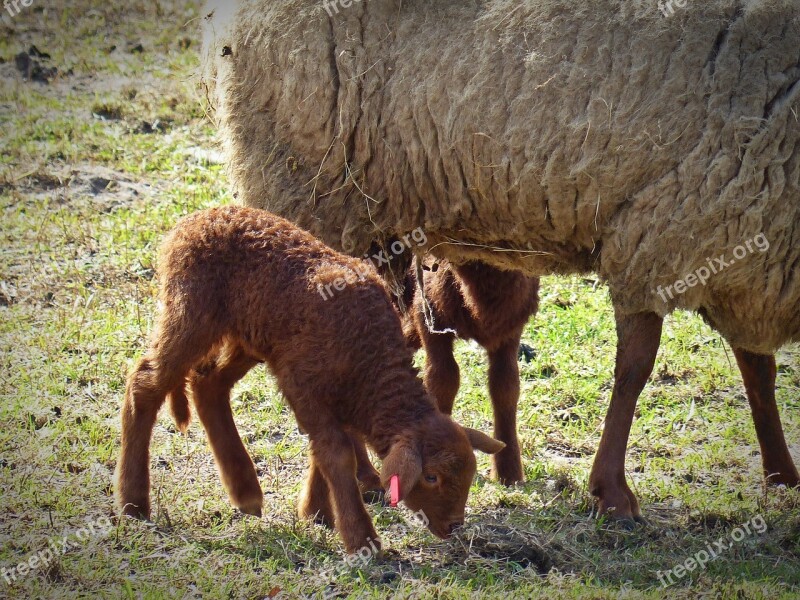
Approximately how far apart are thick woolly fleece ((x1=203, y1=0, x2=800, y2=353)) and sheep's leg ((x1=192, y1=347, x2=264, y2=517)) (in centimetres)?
103

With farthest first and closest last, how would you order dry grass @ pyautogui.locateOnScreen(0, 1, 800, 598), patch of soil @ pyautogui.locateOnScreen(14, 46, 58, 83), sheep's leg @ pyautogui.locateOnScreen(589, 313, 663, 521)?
patch of soil @ pyautogui.locateOnScreen(14, 46, 58, 83), sheep's leg @ pyautogui.locateOnScreen(589, 313, 663, 521), dry grass @ pyautogui.locateOnScreen(0, 1, 800, 598)

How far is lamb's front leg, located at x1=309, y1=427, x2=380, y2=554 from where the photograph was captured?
4836 millimetres

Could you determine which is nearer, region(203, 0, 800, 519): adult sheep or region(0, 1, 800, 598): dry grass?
region(0, 1, 800, 598): dry grass

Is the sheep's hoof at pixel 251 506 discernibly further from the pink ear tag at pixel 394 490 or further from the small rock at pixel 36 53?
the small rock at pixel 36 53

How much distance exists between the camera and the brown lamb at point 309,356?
4855 mm

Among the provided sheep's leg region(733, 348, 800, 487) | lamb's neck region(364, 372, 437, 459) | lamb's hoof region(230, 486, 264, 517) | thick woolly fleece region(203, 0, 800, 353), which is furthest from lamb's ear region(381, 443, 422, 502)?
sheep's leg region(733, 348, 800, 487)

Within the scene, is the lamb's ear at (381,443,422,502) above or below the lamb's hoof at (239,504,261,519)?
above

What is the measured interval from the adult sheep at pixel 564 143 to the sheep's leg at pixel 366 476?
1.13 m

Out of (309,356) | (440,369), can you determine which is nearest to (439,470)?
(309,356)

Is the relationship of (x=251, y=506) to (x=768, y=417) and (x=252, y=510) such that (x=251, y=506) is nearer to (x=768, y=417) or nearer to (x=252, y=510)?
(x=252, y=510)

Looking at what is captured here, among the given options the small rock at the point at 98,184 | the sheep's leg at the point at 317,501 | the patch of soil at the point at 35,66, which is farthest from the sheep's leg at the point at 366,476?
the patch of soil at the point at 35,66

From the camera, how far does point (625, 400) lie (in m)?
5.66

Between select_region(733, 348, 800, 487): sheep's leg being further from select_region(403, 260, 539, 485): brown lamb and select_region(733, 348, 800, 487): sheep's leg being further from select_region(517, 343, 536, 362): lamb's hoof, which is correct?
select_region(517, 343, 536, 362): lamb's hoof

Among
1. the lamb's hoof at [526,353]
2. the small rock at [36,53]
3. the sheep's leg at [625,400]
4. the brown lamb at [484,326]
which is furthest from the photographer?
the small rock at [36,53]
